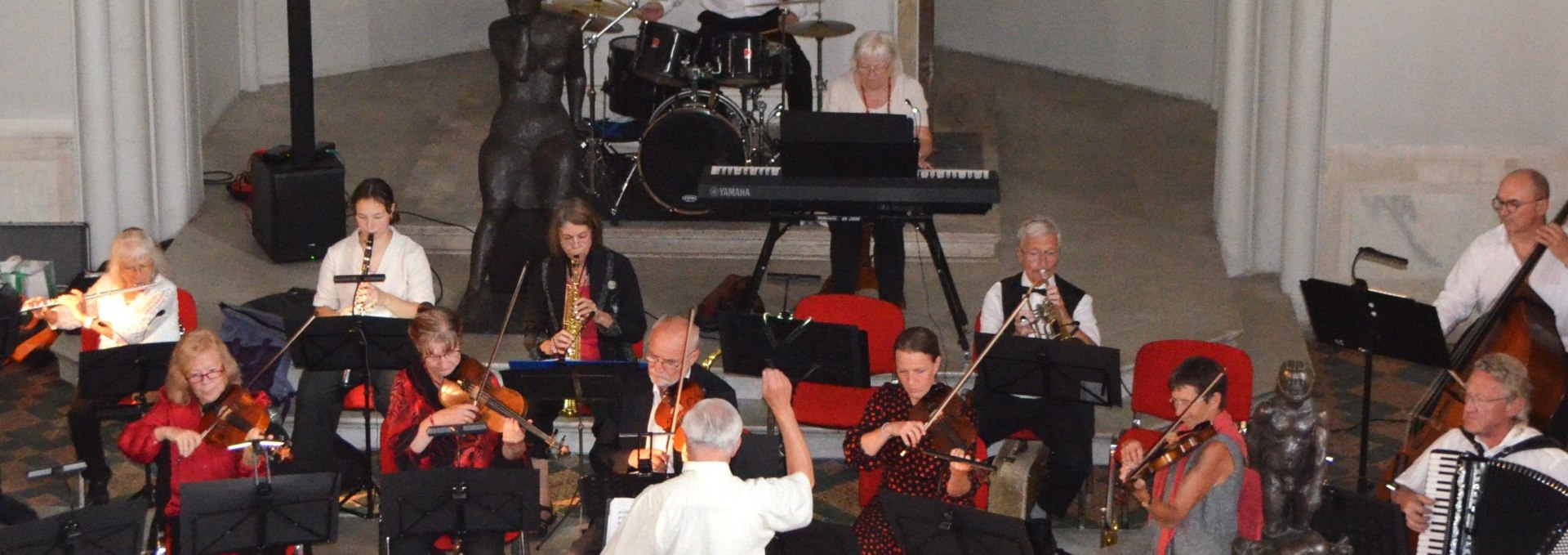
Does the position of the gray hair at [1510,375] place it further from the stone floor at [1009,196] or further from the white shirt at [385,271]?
the white shirt at [385,271]

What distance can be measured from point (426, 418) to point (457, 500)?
0.50 meters

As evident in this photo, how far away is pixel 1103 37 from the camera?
1465 cm

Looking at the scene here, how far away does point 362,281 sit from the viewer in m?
7.80

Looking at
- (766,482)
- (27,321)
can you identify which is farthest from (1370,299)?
(27,321)

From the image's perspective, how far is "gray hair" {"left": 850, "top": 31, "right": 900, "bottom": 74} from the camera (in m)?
8.97

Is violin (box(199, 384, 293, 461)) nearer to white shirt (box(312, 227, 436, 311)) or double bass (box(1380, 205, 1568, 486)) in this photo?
white shirt (box(312, 227, 436, 311))

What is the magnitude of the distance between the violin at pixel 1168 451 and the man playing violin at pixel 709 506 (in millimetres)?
1148

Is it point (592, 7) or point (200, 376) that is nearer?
point (200, 376)

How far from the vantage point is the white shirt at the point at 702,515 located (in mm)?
5441

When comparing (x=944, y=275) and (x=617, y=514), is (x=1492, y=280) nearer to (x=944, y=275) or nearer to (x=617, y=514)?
(x=944, y=275)

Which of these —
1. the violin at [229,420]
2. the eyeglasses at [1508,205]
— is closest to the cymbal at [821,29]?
the eyeglasses at [1508,205]

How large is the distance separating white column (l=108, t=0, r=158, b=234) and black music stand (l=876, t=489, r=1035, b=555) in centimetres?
597

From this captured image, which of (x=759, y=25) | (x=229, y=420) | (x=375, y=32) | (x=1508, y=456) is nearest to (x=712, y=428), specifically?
(x=229, y=420)

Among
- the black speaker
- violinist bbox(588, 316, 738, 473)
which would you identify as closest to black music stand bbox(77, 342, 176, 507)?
violinist bbox(588, 316, 738, 473)
